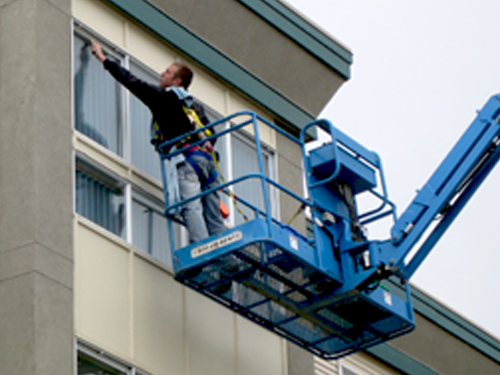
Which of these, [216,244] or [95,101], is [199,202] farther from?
[95,101]

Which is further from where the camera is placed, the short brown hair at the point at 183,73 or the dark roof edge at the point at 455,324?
the dark roof edge at the point at 455,324

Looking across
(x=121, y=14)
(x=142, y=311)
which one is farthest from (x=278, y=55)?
(x=142, y=311)

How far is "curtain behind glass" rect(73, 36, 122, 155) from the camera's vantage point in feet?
51.6

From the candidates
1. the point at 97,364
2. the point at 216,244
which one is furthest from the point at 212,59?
the point at 97,364

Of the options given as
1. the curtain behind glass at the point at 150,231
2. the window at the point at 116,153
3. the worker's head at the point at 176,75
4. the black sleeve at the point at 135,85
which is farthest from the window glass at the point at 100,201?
the worker's head at the point at 176,75

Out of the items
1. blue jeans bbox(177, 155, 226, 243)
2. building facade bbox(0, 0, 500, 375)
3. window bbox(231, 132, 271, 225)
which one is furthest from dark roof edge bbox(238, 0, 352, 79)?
blue jeans bbox(177, 155, 226, 243)

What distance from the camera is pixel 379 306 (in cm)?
1605

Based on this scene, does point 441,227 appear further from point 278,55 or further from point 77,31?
point 77,31

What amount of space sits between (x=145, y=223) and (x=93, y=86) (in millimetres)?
1998

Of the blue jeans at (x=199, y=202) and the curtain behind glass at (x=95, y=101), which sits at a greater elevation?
the curtain behind glass at (x=95, y=101)

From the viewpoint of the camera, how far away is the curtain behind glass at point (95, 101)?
15719mm

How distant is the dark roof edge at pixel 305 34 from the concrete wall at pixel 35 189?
444 cm

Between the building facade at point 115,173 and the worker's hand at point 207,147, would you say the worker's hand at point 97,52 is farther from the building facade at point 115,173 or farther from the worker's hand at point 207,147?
the worker's hand at point 207,147

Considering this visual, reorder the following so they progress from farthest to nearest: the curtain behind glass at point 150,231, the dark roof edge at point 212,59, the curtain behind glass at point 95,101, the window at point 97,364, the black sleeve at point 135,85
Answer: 1. the dark roof edge at point 212,59
2. the curtain behind glass at point 150,231
3. the curtain behind glass at point 95,101
4. the black sleeve at point 135,85
5. the window at point 97,364
